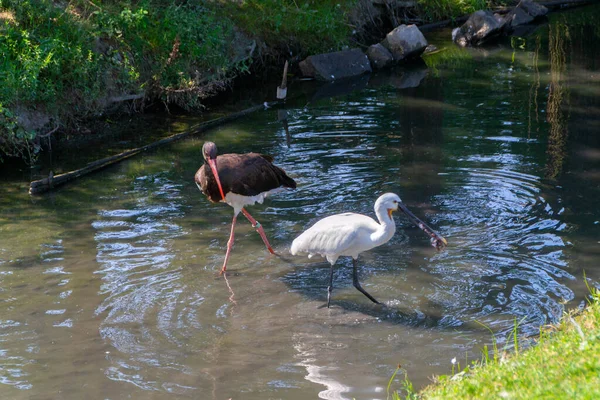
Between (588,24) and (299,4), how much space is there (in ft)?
32.1

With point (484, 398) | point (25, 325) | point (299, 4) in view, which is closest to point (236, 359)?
point (25, 325)

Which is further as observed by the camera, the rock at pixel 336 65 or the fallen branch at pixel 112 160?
the rock at pixel 336 65

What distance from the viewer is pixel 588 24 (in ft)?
77.5

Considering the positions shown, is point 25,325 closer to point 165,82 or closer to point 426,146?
point 426,146

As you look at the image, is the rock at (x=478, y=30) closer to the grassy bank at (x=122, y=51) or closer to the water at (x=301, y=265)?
the grassy bank at (x=122, y=51)

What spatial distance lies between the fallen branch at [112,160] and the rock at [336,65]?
306 centimetres

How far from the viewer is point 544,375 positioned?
14.7ft

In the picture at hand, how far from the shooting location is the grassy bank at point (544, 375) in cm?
425

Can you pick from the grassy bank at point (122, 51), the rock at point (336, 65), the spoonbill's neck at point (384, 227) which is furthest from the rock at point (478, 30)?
the spoonbill's neck at point (384, 227)

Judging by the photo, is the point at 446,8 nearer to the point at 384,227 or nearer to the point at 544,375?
the point at 384,227

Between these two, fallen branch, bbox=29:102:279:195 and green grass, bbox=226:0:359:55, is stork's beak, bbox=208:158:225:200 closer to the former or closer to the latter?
fallen branch, bbox=29:102:279:195

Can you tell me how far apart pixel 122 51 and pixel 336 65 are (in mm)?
6008

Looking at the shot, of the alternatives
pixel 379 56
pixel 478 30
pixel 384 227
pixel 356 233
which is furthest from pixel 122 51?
pixel 478 30

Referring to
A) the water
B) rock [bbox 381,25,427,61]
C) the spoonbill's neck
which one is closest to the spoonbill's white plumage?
the spoonbill's neck
